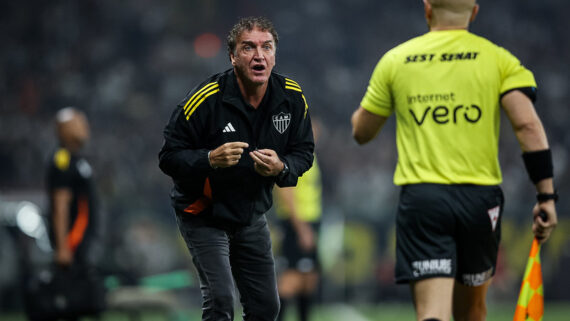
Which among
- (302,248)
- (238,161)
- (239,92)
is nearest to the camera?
(238,161)

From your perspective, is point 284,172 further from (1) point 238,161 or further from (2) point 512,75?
(2) point 512,75

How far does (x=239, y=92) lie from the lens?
15.4ft

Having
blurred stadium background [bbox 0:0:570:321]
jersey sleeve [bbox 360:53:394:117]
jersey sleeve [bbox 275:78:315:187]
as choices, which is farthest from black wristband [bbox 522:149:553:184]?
blurred stadium background [bbox 0:0:570:321]

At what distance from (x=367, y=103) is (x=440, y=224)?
2.65 ft

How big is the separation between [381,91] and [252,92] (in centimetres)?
76

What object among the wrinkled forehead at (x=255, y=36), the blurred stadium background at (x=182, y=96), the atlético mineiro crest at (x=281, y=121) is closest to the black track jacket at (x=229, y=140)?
the atlético mineiro crest at (x=281, y=121)

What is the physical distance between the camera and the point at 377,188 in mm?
14883

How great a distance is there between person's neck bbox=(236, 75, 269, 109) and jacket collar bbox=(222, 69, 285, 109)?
0.03m

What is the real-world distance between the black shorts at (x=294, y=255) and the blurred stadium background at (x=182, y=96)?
5.79 ft

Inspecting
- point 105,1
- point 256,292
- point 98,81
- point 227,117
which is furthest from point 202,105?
point 105,1

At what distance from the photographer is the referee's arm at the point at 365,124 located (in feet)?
15.0

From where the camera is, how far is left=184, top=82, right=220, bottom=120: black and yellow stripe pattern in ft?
15.0

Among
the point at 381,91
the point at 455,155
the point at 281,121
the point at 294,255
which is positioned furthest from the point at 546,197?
the point at 294,255

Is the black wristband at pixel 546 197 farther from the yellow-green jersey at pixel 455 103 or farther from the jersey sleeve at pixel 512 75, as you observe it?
the jersey sleeve at pixel 512 75
